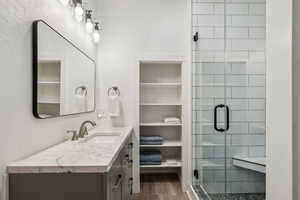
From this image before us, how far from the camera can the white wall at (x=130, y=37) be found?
326 cm

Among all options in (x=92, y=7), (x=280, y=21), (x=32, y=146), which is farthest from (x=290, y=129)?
(x=92, y=7)

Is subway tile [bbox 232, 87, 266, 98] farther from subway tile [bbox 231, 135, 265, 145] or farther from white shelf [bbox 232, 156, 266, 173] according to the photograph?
white shelf [bbox 232, 156, 266, 173]

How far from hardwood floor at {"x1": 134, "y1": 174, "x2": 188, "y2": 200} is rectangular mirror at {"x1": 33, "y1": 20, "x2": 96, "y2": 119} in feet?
4.70

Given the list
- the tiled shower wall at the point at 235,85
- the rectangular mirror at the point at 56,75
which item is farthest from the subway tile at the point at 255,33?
the rectangular mirror at the point at 56,75

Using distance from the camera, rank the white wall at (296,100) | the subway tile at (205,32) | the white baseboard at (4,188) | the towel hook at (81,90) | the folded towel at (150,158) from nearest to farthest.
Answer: the white wall at (296,100), the white baseboard at (4,188), the towel hook at (81,90), the subway tile at (205,32), the folded towel at (150,158)

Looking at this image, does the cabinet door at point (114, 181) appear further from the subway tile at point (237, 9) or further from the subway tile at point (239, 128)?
the subway tile at point (237, 9)

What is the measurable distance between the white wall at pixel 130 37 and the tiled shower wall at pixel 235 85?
2.40 feet

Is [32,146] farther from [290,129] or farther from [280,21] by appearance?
[280,21]

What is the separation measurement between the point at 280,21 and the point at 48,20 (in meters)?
1.55

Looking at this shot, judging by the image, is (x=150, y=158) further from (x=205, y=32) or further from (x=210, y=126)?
(x=205, y=32)

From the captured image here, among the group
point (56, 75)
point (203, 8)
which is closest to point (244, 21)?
point (203, 8)

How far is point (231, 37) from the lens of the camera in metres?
2.52

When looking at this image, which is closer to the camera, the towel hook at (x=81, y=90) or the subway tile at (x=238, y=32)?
the towel hook at (x=81, y=90)

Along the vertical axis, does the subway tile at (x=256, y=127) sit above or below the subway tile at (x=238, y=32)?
below
